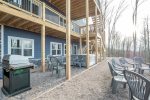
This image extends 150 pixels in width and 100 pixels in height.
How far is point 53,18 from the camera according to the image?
39.7 ft

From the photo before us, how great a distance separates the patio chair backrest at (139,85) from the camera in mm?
2303

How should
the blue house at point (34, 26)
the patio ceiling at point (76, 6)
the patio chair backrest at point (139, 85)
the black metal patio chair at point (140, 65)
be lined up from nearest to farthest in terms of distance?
the patio chair backrest at point (139, 85) → the blue house at point (34, 26) → the black metal patio chair at point (140, 65) → the patio ceiling at point (76, 6)

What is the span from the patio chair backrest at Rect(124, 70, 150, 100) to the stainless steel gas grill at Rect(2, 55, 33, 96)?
355 cm

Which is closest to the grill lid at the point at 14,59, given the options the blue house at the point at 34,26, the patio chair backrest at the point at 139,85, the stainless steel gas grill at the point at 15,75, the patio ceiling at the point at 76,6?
the stainless steel gas grill at the point at 15,75

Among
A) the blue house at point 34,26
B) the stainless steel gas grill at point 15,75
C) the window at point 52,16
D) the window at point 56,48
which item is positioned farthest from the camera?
the window at point 56,48

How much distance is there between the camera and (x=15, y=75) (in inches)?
179

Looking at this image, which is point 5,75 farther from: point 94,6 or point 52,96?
point 94,6

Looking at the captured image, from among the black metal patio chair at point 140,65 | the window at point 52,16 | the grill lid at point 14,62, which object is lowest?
the black metal patio chair at point 140,65

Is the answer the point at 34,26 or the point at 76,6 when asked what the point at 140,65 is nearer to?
the point at 34,26

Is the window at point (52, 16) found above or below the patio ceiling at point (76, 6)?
below

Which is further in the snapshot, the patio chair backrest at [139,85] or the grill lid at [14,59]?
the grill lid at [14,59]

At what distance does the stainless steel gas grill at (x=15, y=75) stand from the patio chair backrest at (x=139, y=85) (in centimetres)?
355

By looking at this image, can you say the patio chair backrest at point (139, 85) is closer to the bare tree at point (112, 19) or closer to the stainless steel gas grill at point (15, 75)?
the stainless steel gas grill at point (15, 75)

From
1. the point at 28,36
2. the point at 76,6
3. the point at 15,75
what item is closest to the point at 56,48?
the point at 28,36
